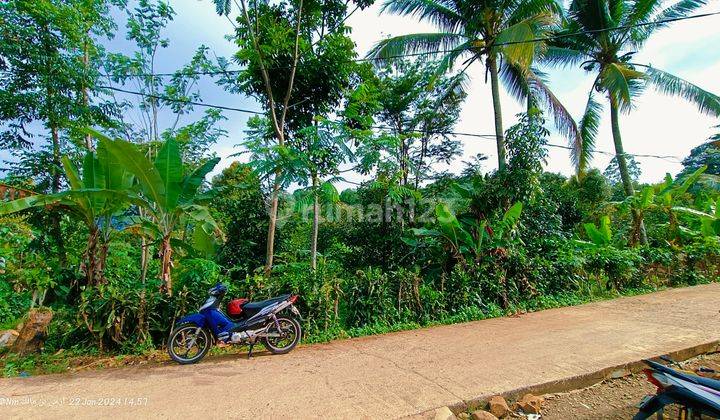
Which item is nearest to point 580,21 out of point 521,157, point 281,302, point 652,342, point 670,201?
point 670,201

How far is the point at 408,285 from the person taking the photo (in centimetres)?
578

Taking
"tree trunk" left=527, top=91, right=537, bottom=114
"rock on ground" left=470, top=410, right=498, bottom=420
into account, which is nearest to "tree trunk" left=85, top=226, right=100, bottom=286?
"rock on ground" left=470, top=410, right=498, bottom=420

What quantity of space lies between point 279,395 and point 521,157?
635 cm

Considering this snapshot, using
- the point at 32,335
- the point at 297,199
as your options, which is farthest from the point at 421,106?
the point at 32,335

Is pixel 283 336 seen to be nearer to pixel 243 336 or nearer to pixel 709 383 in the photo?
pixel 243 336

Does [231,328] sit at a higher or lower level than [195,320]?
lower

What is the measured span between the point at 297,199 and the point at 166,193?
226 cm

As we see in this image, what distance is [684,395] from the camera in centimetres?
220

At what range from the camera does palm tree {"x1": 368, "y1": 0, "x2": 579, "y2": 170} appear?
938cm

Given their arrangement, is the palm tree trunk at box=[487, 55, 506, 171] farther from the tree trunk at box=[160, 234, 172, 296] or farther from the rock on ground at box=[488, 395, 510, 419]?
the tree trunk at box=[160, 234, 172, 296]

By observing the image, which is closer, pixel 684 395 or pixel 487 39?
pixel 684 395

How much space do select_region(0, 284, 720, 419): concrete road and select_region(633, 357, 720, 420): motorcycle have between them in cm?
108

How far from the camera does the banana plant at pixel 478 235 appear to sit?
21.9 feet

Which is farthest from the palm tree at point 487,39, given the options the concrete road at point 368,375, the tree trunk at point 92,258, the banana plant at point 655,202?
the tree trunk at point 92,258
